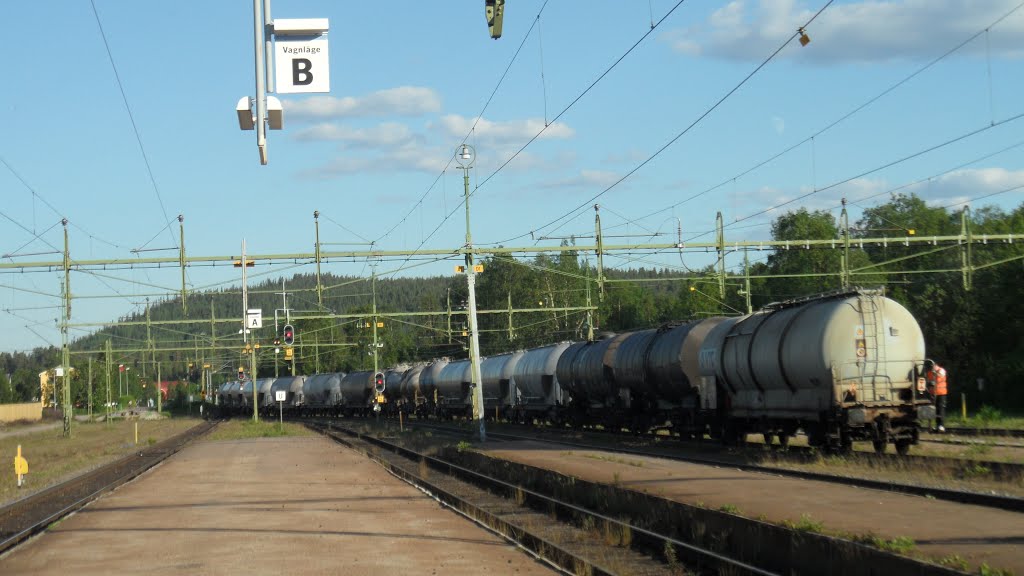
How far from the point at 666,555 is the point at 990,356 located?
42.4 meters

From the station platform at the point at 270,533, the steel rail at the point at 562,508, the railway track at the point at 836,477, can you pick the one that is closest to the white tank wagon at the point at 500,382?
the railway track at the point at 836,477

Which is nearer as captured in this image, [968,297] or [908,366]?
[908,366]

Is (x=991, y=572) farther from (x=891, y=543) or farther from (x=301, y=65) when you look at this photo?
(x=301, y=65)

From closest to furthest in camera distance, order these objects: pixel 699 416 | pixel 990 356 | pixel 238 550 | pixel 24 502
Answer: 1. pixel 238 550
2. pixel 24 502
3. pixel 699 416
4. pixel 990 356

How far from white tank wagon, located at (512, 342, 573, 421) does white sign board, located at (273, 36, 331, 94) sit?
3602cm

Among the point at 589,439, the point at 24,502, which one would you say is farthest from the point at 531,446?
the point at 24,502

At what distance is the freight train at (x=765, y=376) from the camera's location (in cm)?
2378

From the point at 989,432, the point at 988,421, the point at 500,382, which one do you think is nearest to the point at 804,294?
the point at 500,382

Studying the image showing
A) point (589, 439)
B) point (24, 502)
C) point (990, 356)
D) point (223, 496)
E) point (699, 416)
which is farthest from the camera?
point (990, 356)

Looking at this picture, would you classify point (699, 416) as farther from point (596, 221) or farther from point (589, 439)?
point (596, 221)

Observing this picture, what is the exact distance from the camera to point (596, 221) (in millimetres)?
47250

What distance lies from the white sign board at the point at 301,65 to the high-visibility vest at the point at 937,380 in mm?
16867

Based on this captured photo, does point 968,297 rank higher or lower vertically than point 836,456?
higher

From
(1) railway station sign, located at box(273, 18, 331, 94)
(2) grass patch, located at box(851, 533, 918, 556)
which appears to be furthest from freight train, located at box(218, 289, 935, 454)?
(1) railway station sign, located at box(273, 18, 331, 94)
